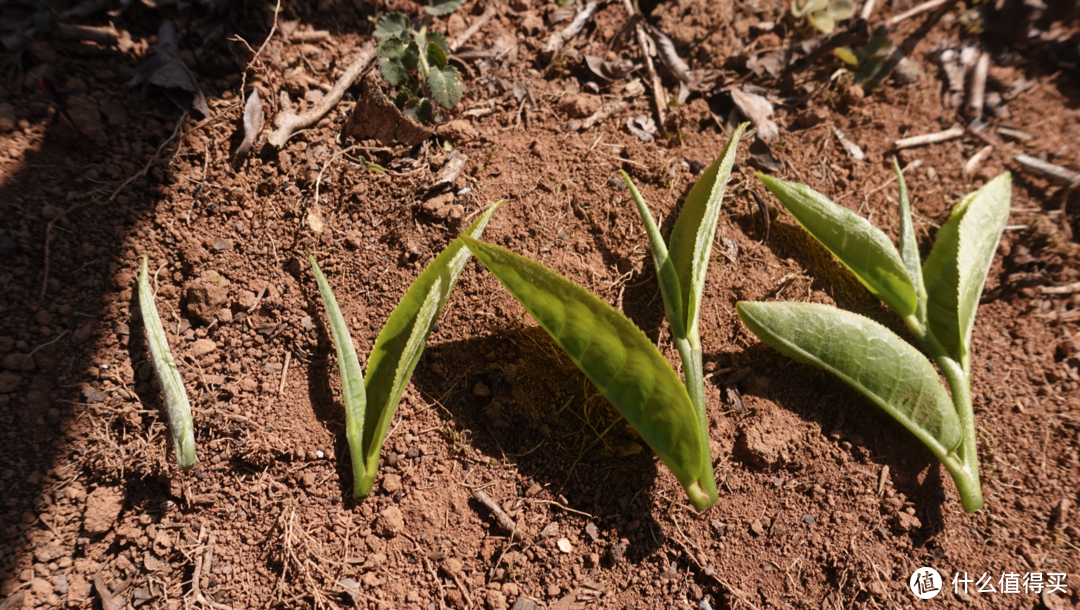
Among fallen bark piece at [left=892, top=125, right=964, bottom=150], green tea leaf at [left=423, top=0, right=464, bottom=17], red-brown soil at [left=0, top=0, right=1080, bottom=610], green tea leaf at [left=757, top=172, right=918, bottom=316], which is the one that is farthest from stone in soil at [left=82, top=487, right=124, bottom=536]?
fallen bark piece at [left=892, top=125, right=964, bottom=150]

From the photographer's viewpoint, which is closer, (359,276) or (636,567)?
(636,567)

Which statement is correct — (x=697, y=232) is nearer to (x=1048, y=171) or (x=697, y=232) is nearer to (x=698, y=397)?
(x=698, y=397)

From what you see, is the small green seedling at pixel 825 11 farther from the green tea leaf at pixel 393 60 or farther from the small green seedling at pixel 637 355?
the green tea leaf at pixel 393 60

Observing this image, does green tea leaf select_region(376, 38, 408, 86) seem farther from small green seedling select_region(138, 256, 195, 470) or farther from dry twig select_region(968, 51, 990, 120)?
dry twig select_region(968, 51, 990, 120)

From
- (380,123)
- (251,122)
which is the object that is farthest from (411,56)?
(251,122)

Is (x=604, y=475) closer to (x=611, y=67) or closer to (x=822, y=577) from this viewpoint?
(x=822, y=577)

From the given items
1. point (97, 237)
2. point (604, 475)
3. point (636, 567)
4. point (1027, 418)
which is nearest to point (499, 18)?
point (97, 237)

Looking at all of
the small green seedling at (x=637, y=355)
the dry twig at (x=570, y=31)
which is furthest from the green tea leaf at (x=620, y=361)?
the dry twig at (x=570, y=31)
